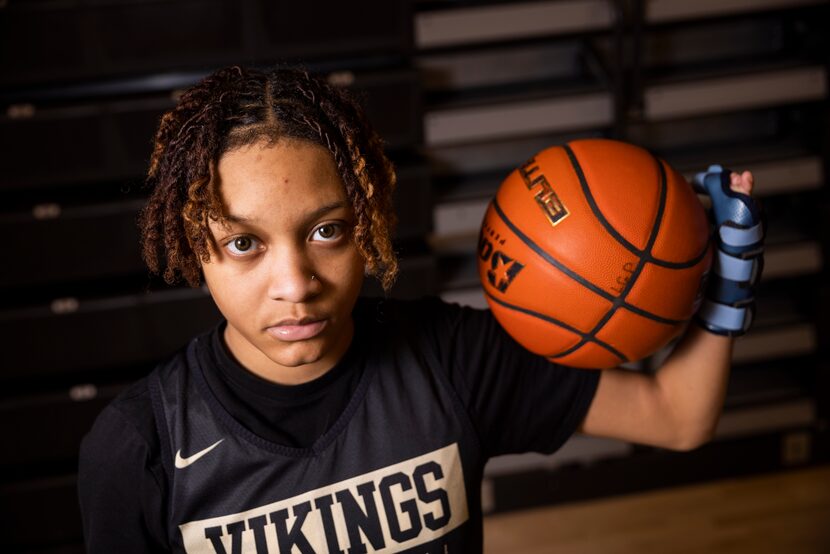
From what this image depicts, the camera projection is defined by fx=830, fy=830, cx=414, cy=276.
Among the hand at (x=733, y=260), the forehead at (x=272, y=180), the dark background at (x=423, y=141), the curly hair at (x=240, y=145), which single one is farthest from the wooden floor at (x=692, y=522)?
the forehead at (x=272, y=180)

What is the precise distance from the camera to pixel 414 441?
1.11 metres

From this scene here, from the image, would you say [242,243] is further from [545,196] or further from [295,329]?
[545,196]

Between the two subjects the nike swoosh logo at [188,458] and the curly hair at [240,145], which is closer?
the curly hair at [240,145]

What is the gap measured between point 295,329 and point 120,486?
0.31 m

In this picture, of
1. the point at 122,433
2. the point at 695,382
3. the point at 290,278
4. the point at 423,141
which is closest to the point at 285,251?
the point at 290,278

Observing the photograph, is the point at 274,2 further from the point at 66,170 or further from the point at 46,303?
the point at 46,303

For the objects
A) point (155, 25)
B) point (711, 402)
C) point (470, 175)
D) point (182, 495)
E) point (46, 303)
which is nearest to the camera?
point (182, 495)

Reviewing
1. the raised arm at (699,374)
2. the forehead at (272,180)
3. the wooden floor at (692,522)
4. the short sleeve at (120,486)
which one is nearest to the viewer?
the forehead at (272,180)

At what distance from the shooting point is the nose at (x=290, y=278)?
3.09 ft

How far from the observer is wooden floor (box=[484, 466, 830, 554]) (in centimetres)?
253

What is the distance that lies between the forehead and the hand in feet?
1.81

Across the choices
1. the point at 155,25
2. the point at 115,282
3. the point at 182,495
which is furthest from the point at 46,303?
the point at 182,495

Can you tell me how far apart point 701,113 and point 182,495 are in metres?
1.94

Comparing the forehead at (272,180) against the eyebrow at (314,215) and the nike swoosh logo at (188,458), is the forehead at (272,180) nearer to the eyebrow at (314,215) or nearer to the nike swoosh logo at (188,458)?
the eyebrow at (314,215)
